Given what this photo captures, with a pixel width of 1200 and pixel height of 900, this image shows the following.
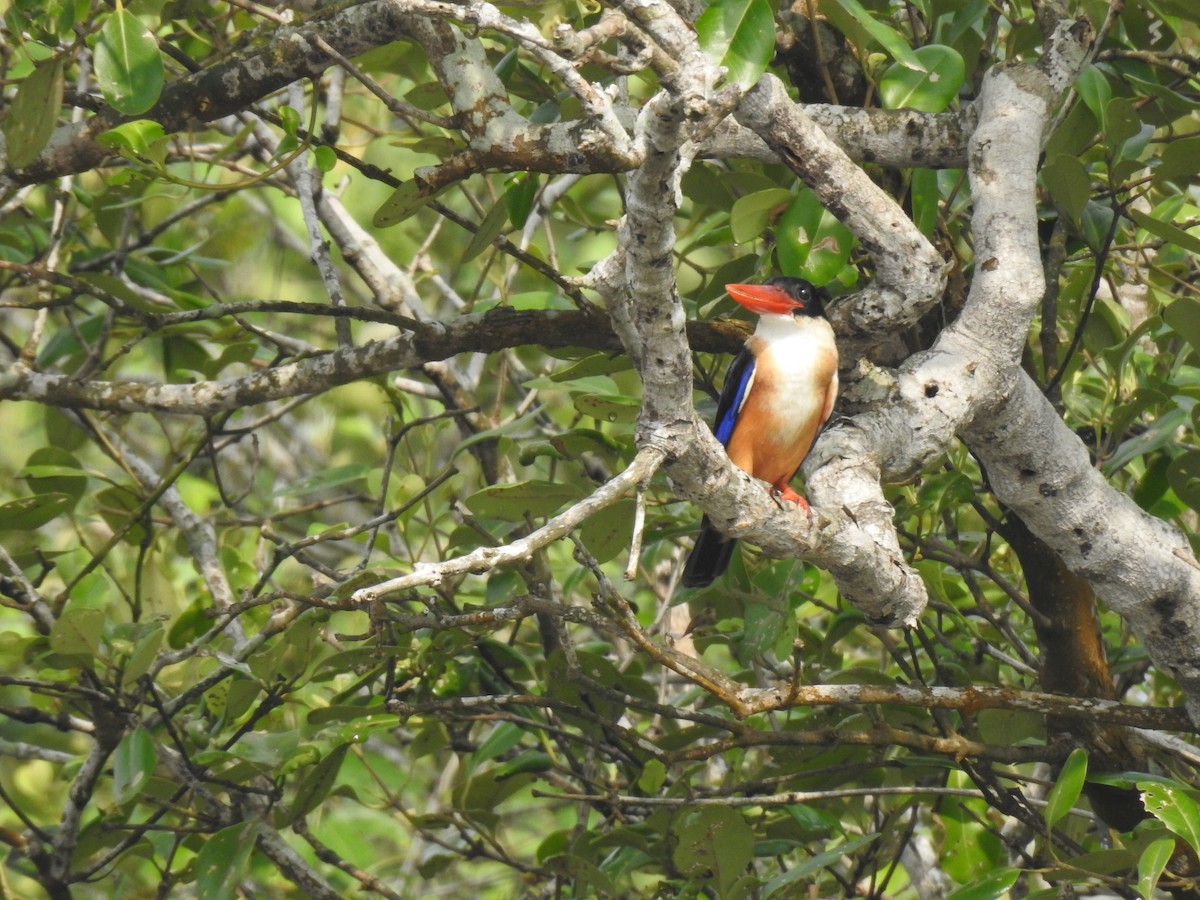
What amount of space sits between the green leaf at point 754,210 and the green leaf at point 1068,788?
1.14m

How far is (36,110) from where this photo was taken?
262 cm

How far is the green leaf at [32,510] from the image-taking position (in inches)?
127

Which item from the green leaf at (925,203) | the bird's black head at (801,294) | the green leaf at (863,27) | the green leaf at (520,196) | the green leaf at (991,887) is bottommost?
the green leaf at (991,887)

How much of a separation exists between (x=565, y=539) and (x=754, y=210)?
769 mm

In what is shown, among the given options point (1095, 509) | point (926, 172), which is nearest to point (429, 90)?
point (926, 172)

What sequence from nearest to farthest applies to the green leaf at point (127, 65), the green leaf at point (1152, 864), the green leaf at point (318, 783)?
the green leaf at point (1152, 864) → the green leaf at point (127, 65) → the green leaf at point (318, 783)

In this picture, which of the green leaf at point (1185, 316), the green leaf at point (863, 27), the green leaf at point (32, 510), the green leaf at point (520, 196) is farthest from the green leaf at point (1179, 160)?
the green leaf at point (32, 510)

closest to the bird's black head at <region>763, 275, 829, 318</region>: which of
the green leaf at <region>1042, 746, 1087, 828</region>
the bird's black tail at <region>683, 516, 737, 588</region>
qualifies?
the bird's black tail at <region>683, 516, 737, 588</region>

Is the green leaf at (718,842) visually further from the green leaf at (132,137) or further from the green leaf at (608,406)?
the green leaf at (132,137)

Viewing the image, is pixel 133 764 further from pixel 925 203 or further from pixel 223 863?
pixel 925 203

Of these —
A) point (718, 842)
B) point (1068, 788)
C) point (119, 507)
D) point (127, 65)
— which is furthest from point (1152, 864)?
point (119, 507)

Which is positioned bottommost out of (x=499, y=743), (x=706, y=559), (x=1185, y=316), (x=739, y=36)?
(x=499, y=743)

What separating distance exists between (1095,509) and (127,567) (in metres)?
3.31

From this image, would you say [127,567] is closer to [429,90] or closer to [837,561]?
[429,90]
